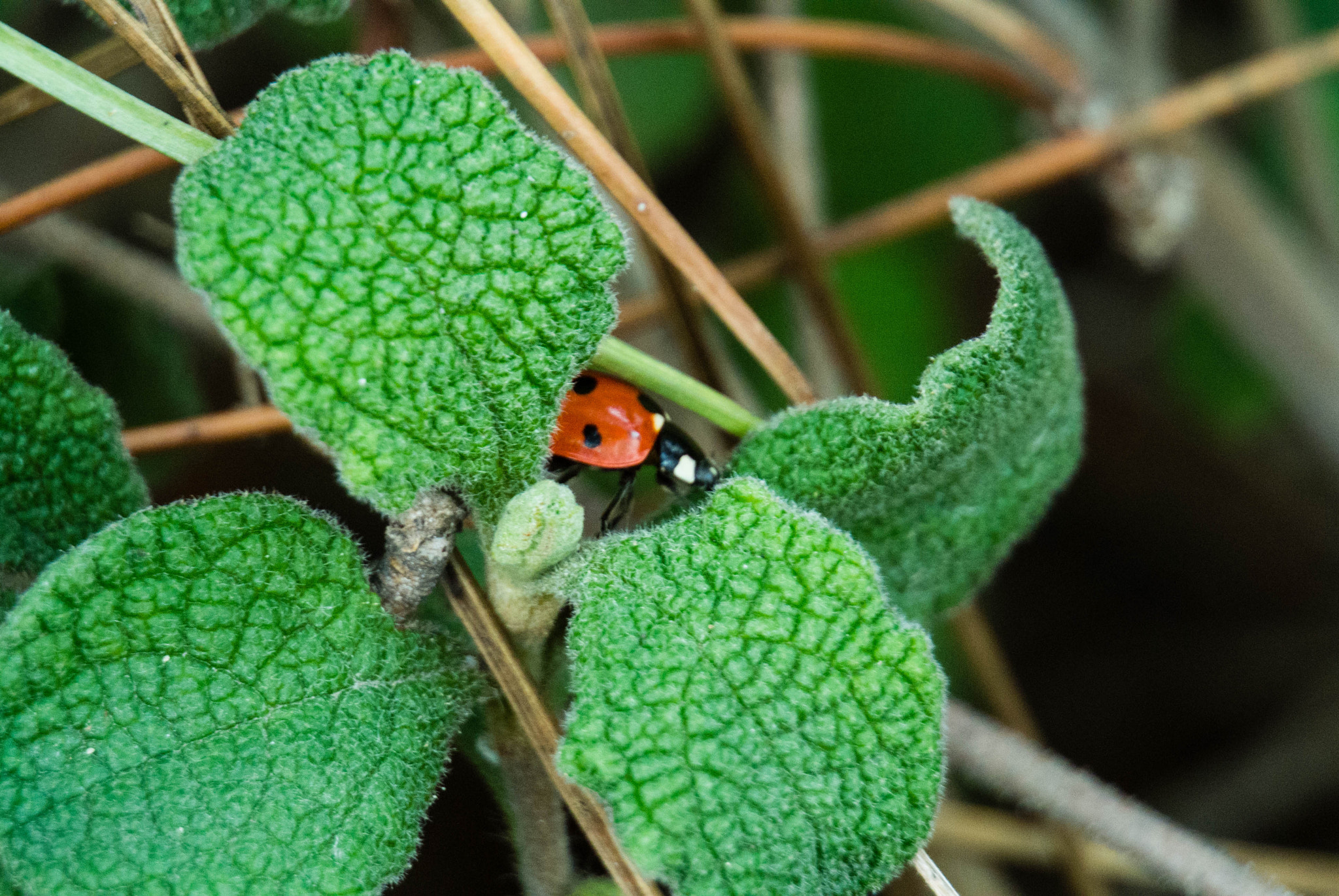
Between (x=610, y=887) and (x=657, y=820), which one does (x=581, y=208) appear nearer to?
(x=657, y=820)

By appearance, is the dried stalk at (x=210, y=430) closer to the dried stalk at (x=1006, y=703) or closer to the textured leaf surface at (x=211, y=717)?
the textured leaf surface at (x=211, y=717)

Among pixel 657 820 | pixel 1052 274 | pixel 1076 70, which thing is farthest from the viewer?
pixel 1076 70

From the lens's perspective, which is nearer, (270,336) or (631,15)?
(270,336)

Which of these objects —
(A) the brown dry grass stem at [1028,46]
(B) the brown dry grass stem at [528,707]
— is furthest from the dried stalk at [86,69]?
(A) the brown dry grass stem at [1028,46]

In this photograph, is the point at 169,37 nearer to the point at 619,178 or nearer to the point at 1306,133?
the point at 619,178

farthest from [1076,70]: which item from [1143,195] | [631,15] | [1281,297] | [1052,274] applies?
[1052,274]

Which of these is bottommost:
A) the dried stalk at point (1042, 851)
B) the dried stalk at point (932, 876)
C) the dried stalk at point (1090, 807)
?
the dried stalk at point (1042, 851)
